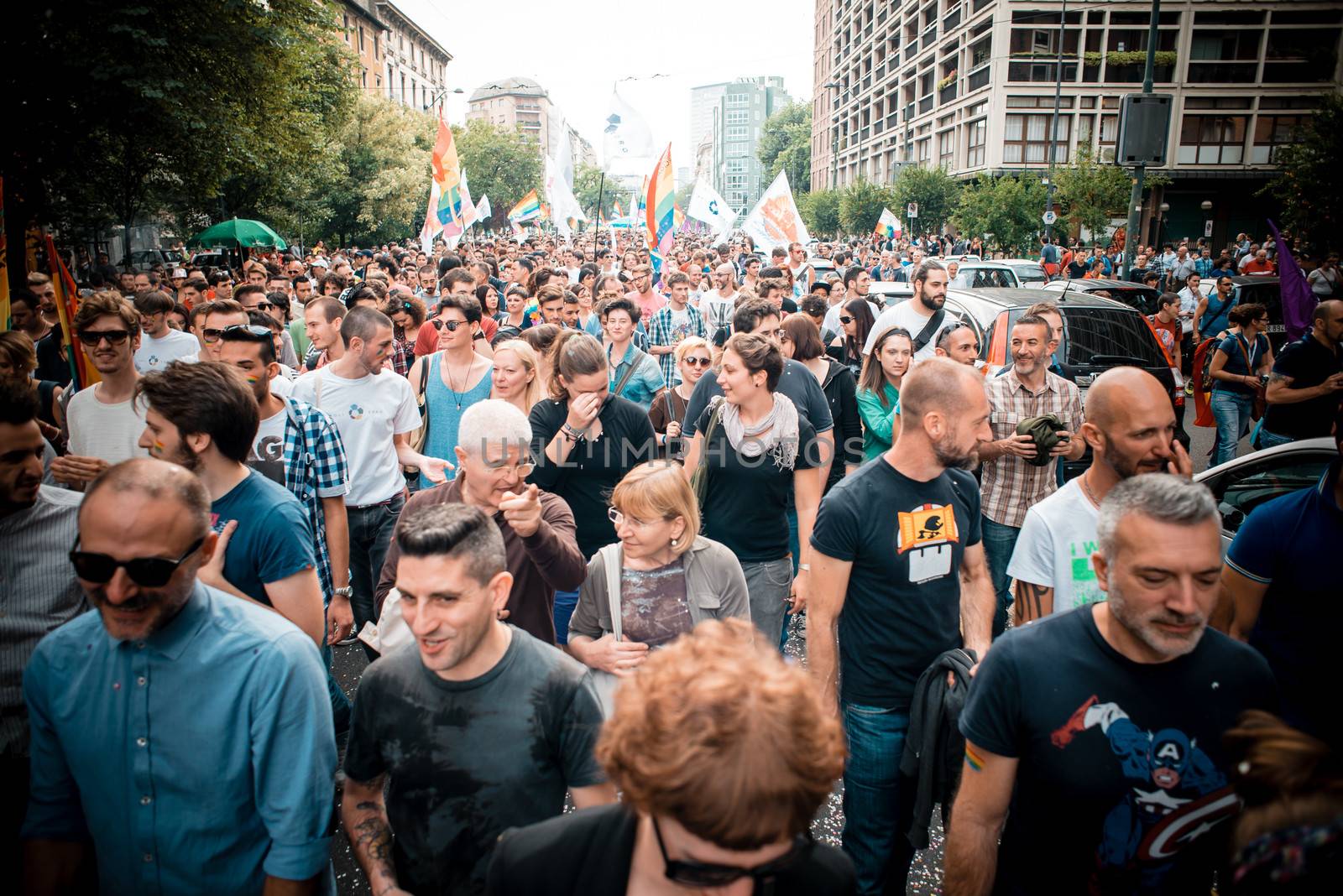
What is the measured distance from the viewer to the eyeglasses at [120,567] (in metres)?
1.93

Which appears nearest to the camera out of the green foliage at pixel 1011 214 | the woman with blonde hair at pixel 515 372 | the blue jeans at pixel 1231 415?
the woman with blonde hair at pixel 515 372

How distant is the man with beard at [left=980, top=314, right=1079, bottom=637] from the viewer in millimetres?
4348

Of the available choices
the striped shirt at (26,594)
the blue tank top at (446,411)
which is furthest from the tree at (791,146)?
the striped shirt at (26,594)

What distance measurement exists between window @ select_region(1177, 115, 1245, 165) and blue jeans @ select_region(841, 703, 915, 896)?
51.7 metres

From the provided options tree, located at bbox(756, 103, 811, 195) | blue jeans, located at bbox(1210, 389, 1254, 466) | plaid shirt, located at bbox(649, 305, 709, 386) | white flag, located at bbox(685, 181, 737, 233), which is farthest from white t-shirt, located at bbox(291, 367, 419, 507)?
tree, located at bbox(756, 103, 811, 195)

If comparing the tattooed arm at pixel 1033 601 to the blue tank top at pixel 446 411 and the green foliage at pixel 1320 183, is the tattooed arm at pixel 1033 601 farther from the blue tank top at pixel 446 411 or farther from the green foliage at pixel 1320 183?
the green foliage at pixel 1320 183

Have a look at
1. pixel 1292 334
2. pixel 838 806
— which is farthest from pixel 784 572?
pixel 1292 334

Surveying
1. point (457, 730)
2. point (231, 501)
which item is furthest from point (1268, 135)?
point (457, 730)

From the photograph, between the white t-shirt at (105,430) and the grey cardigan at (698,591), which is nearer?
the grey cardigan at (698,591)

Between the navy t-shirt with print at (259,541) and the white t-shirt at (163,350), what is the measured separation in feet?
11.5

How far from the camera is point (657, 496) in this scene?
9.57 feet

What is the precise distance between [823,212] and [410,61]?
39.9 metres

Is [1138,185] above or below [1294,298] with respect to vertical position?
above

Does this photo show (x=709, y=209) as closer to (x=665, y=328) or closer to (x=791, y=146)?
(x=665, y=328)
